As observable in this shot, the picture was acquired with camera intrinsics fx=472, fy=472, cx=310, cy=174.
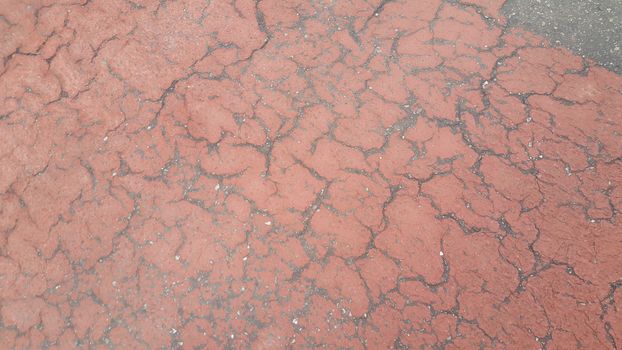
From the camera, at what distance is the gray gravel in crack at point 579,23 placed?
9.52ft

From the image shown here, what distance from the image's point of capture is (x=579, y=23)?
9.78 feet

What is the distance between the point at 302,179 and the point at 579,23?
203 cm

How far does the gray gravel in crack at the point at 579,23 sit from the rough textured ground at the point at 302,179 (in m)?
0.10

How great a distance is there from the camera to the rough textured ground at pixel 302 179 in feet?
7.75

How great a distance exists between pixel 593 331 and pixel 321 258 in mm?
1349

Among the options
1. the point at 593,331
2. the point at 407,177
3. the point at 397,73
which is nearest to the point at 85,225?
the point at 407,177

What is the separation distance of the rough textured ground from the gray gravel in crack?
0.10 metres

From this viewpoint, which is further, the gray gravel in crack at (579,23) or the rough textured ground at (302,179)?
the gray gravel in crack at (579,23)

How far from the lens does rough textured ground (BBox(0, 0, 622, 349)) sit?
93.0 inches

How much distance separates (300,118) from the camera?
280 cm

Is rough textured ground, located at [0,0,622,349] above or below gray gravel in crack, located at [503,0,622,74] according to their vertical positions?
below

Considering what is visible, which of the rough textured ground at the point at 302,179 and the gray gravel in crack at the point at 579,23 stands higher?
the gray gravel in crack at the point at 579,23

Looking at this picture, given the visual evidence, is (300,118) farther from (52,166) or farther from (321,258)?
(52,166)

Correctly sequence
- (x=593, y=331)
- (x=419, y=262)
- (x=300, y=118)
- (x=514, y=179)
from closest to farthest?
(x=593, y=331) → (x=419, y=262) → (x=514, y=179) → (x=300, y=118)
